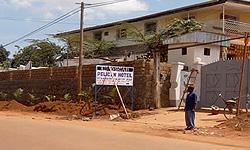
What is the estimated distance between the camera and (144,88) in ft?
88.6

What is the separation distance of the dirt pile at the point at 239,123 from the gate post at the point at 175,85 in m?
8.27

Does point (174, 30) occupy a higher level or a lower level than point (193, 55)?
higher

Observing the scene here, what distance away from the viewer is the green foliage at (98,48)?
48581mm

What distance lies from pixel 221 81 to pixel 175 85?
111 inches

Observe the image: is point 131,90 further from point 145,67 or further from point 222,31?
point 222,31

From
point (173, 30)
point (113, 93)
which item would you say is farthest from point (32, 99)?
point (173, 30)

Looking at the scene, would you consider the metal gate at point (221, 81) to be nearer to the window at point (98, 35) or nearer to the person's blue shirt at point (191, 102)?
the person's blue shirt at point (191, 102)

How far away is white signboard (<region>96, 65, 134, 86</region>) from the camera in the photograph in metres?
25.0

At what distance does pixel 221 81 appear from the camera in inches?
1008

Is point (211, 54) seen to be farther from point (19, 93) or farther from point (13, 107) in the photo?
point (19, 93)

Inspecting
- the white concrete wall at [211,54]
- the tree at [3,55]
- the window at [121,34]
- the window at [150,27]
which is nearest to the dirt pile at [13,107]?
the white concrete wall at [211,54]

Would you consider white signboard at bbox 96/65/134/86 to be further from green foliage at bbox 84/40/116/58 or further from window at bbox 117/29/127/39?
green foliage at bbox 84/40/116/58

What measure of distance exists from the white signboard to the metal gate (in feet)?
12.8

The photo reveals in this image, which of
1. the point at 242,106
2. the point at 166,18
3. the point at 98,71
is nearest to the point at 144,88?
the point at 98,71
